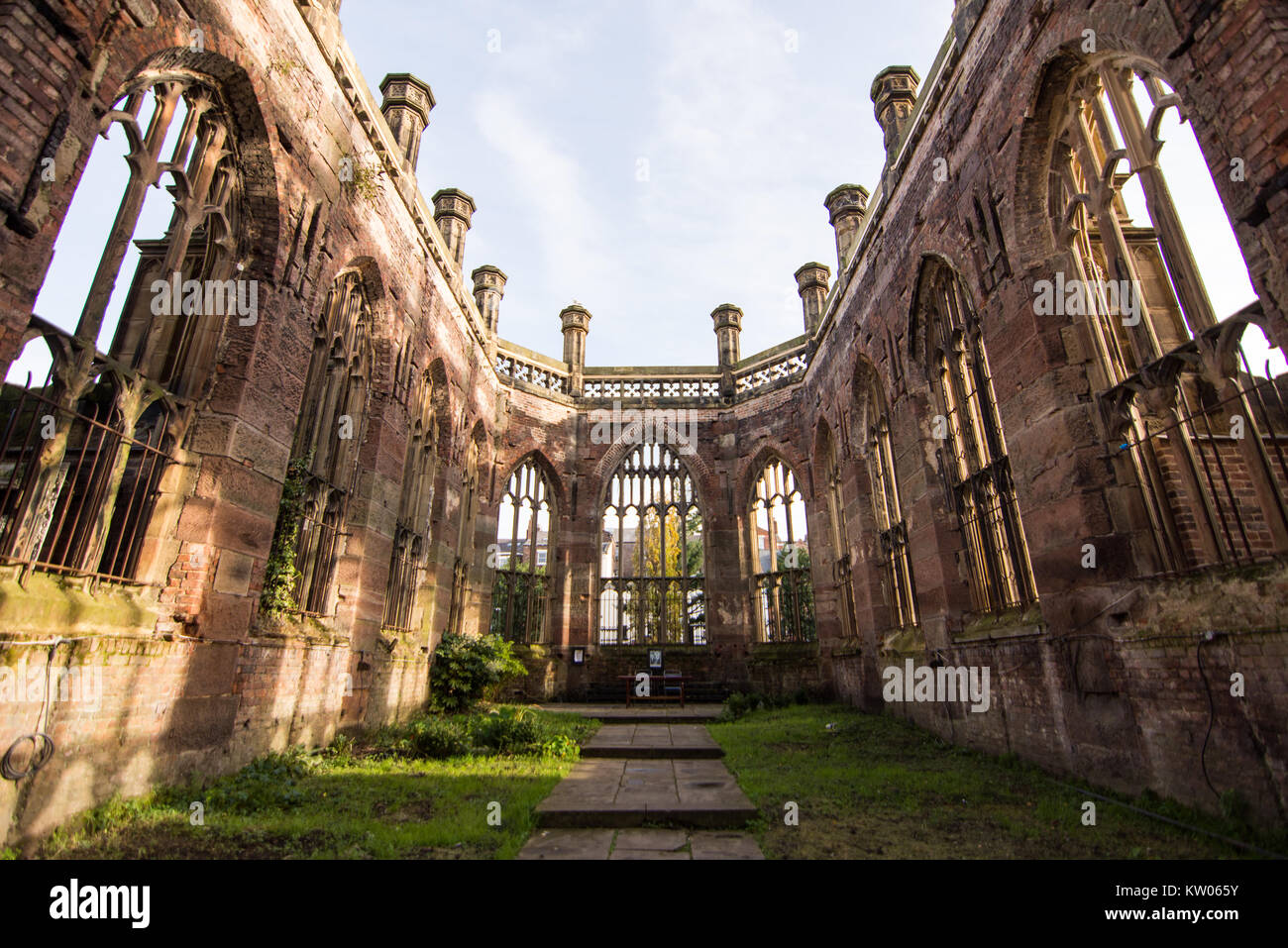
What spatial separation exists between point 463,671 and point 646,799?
8.44m

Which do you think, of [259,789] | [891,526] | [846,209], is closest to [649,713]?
[891,526]

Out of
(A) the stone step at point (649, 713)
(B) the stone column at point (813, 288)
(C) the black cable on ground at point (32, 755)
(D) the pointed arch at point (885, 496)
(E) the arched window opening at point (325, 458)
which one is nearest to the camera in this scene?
(C) the black cable on ground at point (32, 755)

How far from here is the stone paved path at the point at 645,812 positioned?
4273 mm

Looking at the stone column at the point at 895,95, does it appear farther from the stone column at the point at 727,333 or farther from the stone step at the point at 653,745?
the stone step at the point at 653,745

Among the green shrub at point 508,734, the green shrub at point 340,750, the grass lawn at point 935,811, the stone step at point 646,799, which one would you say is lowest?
the grass lawn at point 935,811

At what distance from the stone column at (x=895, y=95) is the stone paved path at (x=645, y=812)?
11.4m

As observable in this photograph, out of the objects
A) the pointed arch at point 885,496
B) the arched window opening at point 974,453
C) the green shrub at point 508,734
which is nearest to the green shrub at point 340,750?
the green shrub at point 508,734

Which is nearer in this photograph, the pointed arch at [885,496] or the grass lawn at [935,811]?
the grass lawn at [935,811]

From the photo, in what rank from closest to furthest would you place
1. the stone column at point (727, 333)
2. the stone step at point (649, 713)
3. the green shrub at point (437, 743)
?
the green shrub at point (437, 743), the stone step at point (649, 713), the stone column at point (727, 333)

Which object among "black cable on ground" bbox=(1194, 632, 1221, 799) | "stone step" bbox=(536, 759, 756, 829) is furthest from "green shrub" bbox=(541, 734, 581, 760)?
"black cable on ground" bbox=(1194, 632, 1221, 799)

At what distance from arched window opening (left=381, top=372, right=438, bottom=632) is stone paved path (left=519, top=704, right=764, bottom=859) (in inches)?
211

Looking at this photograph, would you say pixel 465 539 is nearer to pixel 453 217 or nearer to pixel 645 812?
pixel 453 217
